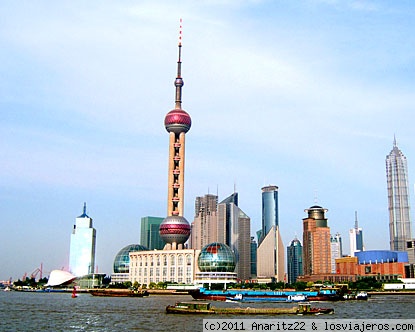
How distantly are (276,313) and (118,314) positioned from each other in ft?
98.1

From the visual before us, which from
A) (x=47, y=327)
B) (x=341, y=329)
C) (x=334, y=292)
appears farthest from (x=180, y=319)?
(x=334, y=292)

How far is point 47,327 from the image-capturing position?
264 feet

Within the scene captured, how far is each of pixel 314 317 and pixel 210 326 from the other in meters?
26.0

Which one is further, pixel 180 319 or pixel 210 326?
pixel 180 319

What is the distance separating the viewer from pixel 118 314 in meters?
103

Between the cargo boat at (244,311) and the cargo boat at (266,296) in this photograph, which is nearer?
the cargo boat at (244,311)

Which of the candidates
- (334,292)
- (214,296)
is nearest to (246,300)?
(214,296)

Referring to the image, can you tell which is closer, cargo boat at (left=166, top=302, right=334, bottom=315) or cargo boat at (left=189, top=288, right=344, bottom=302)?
cargo boat at (left=166, top=302, right=334, bottom=315)

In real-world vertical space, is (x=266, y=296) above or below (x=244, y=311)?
above

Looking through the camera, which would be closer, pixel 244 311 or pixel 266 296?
pixel 244 311

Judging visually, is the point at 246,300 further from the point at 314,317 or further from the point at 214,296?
the point at 314,317

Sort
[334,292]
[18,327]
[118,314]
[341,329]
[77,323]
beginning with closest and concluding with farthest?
[341,329] < [18,327] < [77,323] < [118,314] < [334,292]

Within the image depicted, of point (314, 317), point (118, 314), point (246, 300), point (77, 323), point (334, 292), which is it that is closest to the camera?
point (77, 323)

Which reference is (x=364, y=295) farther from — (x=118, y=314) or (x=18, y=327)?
(x=18, y=327)
